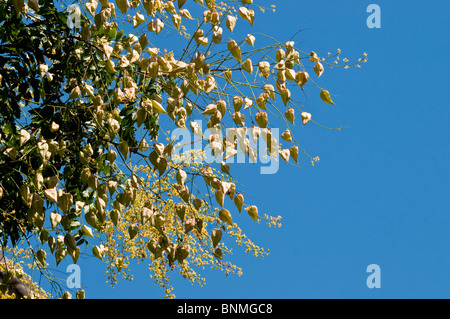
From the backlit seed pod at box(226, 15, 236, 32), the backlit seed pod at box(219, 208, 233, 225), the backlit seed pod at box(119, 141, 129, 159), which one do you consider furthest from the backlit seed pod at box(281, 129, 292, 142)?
the backlit seed pod at box(119, 141, 129, 159)

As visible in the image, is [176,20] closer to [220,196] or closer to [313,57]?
[313,57]

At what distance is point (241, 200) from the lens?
2748 millimetres

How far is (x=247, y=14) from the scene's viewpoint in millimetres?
2812

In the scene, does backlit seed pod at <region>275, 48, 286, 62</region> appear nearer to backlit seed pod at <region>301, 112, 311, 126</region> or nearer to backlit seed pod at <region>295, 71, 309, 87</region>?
backlit seed pod at <region>295, 71, 309, 87</region>

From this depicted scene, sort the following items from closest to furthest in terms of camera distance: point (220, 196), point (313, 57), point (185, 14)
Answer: point (220, 196) < point (313, 57) < point (185, 14)

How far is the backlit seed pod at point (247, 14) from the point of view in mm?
2809

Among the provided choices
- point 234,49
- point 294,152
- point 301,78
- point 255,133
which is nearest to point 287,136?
point 294,152

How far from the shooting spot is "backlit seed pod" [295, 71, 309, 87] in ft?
9.30

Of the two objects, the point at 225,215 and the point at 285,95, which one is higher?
the point at 285,95

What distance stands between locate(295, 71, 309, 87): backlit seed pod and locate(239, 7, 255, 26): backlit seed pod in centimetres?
35

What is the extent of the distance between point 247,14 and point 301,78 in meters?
0.42

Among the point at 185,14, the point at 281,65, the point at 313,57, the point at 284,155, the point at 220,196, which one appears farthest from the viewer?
the point at 185,14
